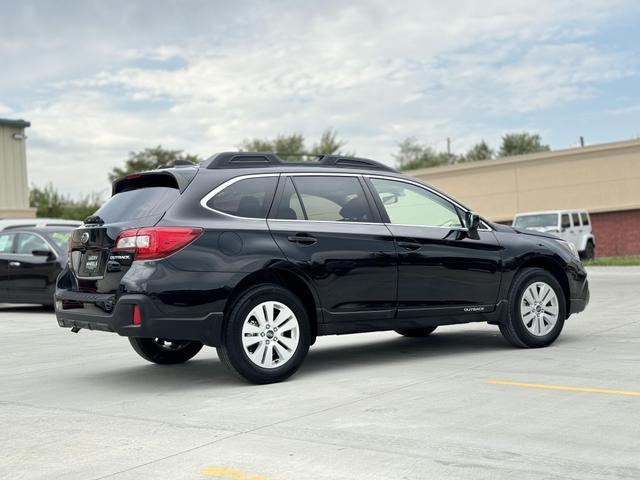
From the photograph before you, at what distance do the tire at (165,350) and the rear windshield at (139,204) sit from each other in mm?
1393

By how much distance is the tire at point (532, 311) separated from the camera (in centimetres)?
862

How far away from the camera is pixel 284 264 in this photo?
7203mm

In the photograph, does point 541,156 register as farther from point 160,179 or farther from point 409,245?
point 160,179

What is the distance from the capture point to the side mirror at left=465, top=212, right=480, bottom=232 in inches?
334

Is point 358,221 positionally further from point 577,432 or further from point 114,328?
point 577,432

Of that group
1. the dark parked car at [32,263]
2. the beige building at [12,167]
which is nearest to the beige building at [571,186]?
the beige building at [12,167]

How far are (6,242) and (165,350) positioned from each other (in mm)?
8799

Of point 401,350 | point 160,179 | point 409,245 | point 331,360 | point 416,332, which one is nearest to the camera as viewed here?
point 160,179

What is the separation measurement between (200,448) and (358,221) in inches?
128

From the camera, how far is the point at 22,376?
8.20 metres

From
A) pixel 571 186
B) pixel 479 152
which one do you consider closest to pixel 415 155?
pixel 479 152

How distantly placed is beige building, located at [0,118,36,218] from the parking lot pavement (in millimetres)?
27327

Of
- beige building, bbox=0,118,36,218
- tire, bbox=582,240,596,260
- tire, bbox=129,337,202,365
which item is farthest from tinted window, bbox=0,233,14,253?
tire, bbox=582,240,596,260

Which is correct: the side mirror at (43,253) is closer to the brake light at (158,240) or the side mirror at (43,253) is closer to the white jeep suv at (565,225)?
the brake light at (158,240)
